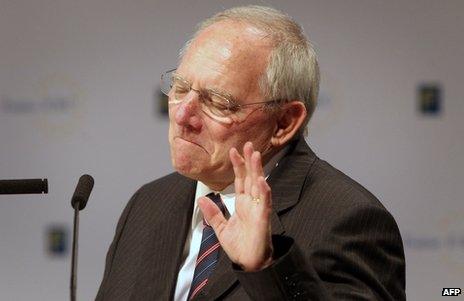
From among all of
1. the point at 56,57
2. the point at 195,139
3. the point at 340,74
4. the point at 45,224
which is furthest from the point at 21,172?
the point at 195,139

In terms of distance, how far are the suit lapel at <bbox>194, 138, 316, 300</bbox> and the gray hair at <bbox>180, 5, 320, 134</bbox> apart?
0.09 m

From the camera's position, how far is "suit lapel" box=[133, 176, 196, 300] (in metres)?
2.96

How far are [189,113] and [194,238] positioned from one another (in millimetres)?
397

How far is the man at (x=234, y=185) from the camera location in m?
2.72

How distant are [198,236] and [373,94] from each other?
1982 mm

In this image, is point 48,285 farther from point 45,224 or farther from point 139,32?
point 139,32

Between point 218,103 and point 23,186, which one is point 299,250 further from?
point 23,186

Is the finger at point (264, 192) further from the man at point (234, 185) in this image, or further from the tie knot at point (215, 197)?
the tie knot at point (215, 197)

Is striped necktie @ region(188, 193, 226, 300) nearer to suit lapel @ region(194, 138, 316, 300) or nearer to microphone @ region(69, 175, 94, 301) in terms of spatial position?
suit lapel @ region(194, 138, 316, 300)

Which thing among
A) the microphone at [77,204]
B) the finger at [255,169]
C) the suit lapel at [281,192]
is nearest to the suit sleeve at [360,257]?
the suit lapel at [281,192]

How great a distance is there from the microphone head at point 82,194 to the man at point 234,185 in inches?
9.9

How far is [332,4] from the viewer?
485 centimetres

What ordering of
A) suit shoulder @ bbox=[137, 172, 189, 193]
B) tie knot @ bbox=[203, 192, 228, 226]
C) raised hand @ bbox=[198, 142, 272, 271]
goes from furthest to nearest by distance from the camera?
1. suit shoulder @ bbox=[137, 172, 189, 193]
2. tie knot @ bbox=[203, 192, 228, 226]
3. raised hand @ bbox=[198, 142, 272, 271]

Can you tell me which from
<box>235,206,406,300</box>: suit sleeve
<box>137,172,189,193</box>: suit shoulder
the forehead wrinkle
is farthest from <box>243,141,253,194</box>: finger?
<box>137,172,189,193</box>: suit shoulder
